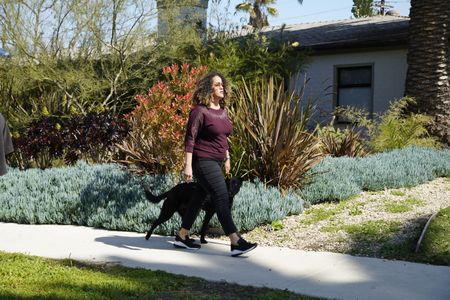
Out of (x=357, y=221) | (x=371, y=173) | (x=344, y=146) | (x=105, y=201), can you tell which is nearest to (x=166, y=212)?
(x=105, y=201)

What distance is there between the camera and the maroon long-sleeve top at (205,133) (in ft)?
22.1

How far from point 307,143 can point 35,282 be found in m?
5.17

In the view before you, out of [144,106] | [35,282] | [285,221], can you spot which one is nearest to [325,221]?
[285,221]

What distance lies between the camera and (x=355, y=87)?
19.3 metres

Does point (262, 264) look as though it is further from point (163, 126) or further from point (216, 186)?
point (163, 126)

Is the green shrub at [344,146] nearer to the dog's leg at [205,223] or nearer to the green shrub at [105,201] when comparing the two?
the green shrub at [105,201]

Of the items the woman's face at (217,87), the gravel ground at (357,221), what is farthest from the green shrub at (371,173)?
the woman's face at (217,87)

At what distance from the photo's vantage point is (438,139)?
15672 mm

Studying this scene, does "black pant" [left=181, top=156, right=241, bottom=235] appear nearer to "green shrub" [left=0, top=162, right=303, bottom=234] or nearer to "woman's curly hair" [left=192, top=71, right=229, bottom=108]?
"woman's curly hair" [left=192, top=71, right=229, bottom=108]

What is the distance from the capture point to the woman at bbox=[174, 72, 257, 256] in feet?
22.1

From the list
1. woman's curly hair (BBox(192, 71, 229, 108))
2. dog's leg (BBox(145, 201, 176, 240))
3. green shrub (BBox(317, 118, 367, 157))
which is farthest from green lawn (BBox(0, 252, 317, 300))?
green shrub (BBox(317, 118, 367, 157))

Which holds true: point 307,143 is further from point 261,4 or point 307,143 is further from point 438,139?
point 261,4

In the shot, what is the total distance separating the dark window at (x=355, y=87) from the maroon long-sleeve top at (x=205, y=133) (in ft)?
41.8

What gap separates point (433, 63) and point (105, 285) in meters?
12.7
